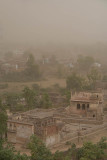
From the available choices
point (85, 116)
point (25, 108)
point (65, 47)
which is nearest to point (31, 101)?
point (25, 108)

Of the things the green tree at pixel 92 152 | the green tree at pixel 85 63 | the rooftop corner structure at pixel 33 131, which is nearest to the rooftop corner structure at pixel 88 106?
the rooftop corner structure at pixel 33 131

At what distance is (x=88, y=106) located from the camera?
38.0m

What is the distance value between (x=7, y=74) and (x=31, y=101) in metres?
26.2

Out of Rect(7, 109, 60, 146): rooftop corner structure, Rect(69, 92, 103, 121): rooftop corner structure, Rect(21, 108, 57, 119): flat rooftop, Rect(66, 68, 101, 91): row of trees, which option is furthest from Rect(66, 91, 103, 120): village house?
Rect(66, 68, 101, 91): row of trees

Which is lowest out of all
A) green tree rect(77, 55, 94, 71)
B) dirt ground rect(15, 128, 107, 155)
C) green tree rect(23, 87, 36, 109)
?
dirt ground rect(15, 128, 107, 155)

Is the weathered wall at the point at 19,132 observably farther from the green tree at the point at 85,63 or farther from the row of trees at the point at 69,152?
the green tree at the point at 85,63

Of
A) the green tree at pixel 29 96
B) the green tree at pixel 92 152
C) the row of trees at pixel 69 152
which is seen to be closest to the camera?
the row of trees at pixel 69 152

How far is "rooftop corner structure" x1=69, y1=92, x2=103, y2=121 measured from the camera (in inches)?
1476

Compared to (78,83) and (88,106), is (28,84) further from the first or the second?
(88,106)

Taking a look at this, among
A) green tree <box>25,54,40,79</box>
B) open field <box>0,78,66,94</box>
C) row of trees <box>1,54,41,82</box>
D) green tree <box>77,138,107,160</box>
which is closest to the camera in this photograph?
green tree <box>77,138,107,160</box>

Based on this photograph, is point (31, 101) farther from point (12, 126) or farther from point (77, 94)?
point (12, 126)

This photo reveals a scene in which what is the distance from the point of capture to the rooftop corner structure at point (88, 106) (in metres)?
37.5

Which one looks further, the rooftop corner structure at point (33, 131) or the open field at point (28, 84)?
the open field at point (28, 84)

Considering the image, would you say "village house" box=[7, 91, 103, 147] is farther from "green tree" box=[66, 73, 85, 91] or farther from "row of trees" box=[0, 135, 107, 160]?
"green tree" box=[66, 73, 85, 91]
